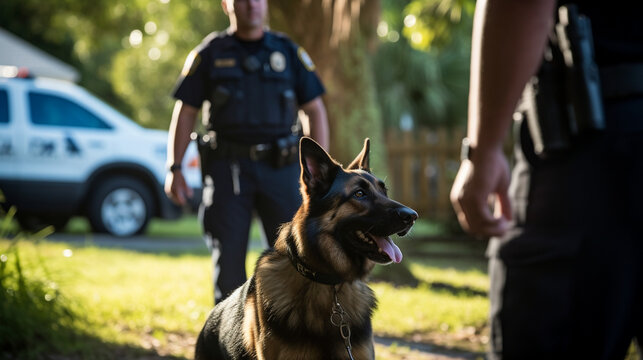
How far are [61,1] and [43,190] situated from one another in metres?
4.53

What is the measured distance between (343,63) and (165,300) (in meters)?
3.61

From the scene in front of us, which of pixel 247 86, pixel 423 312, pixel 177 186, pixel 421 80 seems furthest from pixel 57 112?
pixel 421 80

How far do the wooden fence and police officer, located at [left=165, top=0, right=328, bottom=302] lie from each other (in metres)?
8.67

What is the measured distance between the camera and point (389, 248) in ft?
7.94

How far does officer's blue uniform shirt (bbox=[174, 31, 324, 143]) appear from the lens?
4152 millimetres

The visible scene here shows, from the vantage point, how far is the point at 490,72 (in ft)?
5.32

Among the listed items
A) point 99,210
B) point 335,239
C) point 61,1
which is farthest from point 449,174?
point 335,239

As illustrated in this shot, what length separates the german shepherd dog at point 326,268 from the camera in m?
2.46

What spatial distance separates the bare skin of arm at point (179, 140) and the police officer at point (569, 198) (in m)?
2.87

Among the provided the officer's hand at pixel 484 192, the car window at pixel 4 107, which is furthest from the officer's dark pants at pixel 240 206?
the car window at pixel 4 107

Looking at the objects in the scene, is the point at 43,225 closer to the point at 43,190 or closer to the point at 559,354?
the point at 43,190

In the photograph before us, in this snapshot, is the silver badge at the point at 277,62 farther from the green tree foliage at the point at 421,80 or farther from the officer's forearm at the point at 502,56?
the green tree foliage at the point at 421,80

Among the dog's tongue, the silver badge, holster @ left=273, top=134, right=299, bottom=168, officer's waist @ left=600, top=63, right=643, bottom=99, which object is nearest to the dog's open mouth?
the dog's tongue

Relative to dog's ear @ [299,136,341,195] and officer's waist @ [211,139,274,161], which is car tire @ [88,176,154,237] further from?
dog's ear @ [299,136,341,195]
